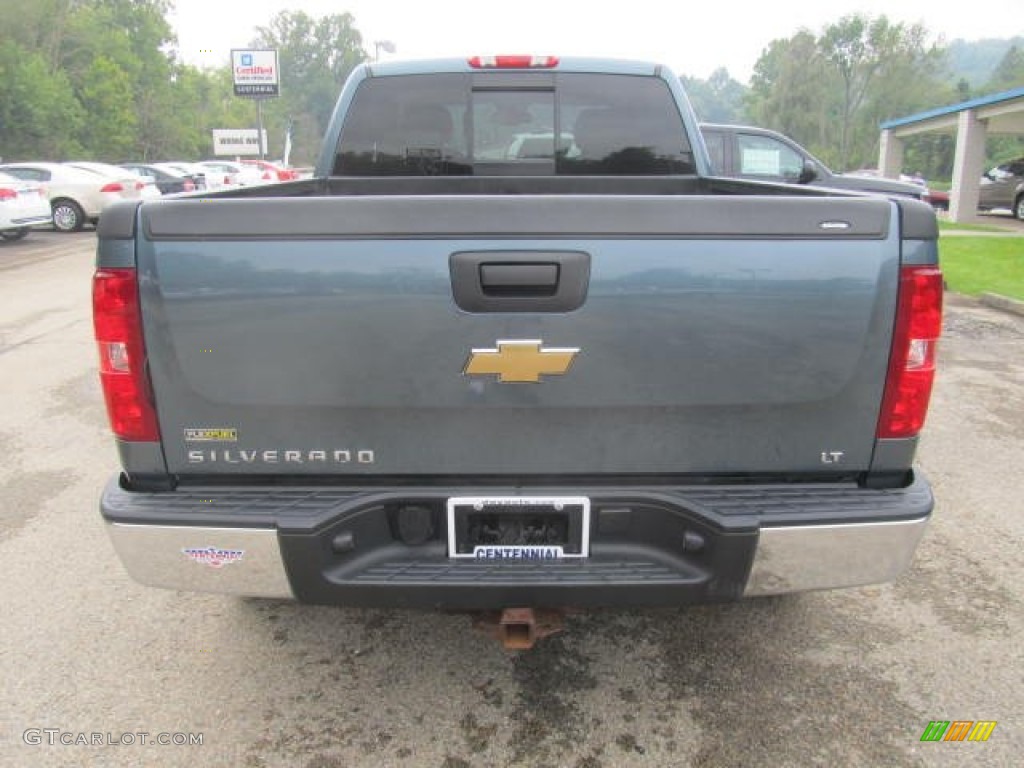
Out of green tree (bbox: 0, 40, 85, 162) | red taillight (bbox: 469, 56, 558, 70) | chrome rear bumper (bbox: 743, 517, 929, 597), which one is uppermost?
green tree (bbox: 0, 40, 85, 162)

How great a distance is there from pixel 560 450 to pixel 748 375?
0.55 metres

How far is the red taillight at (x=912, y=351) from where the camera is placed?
2.13 meters

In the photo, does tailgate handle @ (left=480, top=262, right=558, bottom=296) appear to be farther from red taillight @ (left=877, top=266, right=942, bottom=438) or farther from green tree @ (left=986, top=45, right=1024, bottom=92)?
green tree @ (left=986, top=45, right=1024, bottom=92)

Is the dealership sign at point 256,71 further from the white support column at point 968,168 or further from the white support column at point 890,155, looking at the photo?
the white support column at point 968,168

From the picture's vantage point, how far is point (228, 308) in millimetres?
2107

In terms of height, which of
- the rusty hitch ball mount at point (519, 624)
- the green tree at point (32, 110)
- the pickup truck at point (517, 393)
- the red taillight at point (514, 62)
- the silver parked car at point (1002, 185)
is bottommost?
the silver parked car at point (1002, 185)

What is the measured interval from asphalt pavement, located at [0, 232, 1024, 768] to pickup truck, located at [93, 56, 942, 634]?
23.1 inches

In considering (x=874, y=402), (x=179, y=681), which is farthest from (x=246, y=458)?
(x=874, y=402)

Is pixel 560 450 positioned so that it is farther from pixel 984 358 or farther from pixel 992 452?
pixel 984 358

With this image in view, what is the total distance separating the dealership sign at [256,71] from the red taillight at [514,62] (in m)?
34.2

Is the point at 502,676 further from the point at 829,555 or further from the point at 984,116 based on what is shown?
the point at 984,116

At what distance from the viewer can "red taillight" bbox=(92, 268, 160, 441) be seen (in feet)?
6.93

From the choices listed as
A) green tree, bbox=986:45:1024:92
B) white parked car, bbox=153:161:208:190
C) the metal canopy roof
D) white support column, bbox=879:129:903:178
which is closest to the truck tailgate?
white parked car, bbox=153:161:208:190

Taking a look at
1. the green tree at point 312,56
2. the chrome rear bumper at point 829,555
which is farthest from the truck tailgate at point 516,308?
the green tree at point 312,56
